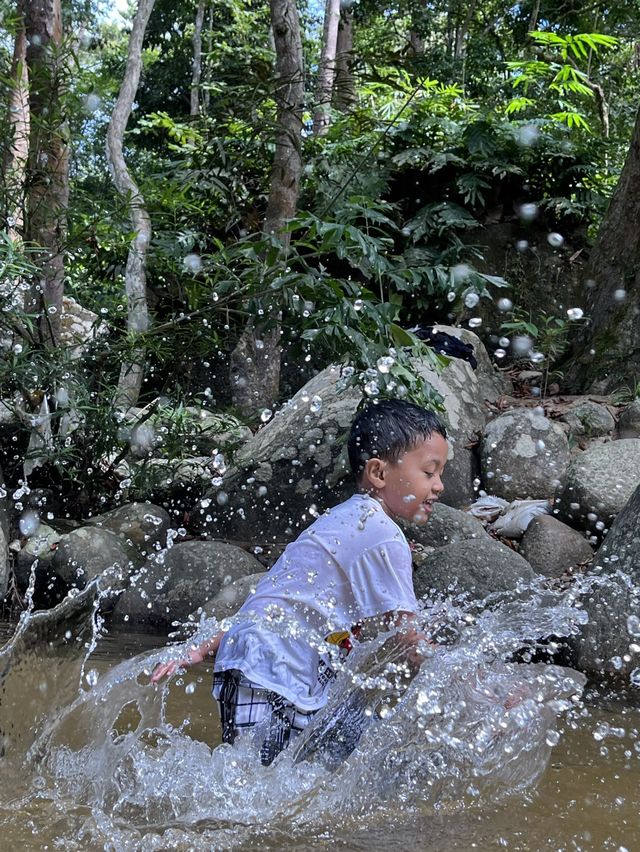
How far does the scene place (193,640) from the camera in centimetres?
271

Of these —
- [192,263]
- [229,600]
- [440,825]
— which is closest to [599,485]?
[229,600]

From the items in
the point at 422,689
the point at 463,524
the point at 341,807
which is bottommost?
the point at 463,524

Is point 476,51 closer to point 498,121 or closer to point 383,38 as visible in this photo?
point 383,38

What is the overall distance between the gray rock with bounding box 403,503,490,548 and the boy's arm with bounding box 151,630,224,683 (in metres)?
3.28

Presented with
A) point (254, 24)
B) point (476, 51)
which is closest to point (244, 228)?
point (476, 51)

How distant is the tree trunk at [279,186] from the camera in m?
7.60

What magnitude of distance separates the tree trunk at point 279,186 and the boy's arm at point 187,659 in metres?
5.13

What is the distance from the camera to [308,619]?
96.2 inches

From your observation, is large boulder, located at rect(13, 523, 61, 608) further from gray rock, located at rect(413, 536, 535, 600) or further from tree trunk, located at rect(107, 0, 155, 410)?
gray rock, located at rect(413, 536, 535, 600)

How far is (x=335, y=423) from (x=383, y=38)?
41.3 feet

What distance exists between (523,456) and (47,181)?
3871mm

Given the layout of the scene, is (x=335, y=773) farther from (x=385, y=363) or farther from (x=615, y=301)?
(x=615, y=301)

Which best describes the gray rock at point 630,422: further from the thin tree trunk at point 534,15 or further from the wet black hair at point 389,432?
the thin tree trunk at point 534,15

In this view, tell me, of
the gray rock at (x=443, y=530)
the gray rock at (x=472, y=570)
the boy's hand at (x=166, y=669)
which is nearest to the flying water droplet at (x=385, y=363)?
the gray rock at (x=472, y=570)
